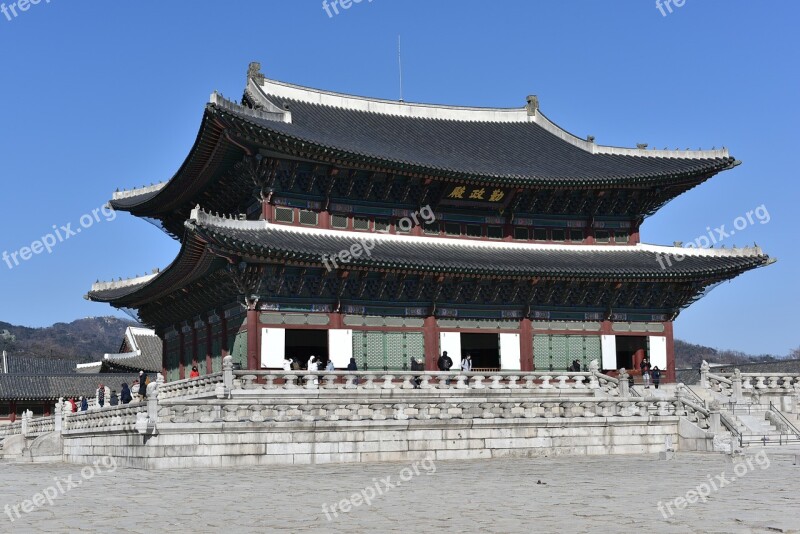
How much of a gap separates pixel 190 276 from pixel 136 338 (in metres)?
39.0

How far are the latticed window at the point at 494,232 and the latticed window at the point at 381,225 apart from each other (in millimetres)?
5267

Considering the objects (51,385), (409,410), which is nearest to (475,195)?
(409,410)

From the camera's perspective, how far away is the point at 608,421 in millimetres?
31844

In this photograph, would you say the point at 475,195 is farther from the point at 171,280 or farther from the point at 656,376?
the point at 171,280

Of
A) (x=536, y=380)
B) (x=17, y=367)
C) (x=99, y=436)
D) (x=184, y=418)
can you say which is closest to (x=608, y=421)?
(x=536, y=380)

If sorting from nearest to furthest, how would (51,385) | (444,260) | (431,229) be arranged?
(444,260), (431,229), (51,385)

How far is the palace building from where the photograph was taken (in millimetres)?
37812

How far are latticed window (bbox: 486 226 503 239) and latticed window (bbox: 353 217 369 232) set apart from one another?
621 centimetres

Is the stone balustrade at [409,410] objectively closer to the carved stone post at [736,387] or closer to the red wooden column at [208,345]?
the carved stone post at [736,387]

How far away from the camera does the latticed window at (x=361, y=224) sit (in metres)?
41.4

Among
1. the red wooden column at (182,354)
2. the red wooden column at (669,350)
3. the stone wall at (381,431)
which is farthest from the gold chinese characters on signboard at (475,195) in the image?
the red wooden column at (182,354)

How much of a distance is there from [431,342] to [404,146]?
10.0 m

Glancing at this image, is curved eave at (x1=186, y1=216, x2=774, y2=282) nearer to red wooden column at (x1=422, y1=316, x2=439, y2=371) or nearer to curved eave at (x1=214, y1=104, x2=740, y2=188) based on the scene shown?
red wooden column at (x1=422, y1=316, x2=439, y2=371)

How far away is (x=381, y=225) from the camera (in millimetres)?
42031
